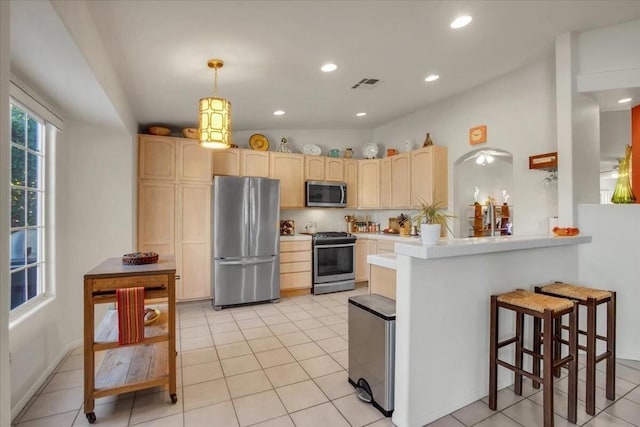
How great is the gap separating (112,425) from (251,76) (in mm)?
3038

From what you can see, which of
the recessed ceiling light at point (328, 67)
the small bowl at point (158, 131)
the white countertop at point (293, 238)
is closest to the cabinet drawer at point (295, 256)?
the white countertop at point (293, 238)

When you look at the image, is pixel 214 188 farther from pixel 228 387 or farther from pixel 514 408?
pixel 514 408

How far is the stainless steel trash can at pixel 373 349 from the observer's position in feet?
6.74

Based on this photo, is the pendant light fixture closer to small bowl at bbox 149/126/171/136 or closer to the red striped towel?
the red striped towel

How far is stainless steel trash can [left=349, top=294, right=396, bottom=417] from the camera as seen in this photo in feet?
6.74

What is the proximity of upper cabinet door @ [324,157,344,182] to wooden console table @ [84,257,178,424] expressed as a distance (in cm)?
345

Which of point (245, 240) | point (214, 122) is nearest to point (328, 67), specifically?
point (214, 122)

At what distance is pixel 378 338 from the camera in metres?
2.12

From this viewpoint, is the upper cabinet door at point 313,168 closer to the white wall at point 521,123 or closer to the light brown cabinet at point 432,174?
the light brown cabinet at point 432,174

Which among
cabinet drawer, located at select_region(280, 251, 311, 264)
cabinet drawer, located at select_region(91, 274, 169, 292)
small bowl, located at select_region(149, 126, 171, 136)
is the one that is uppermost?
small bowl, located at select_region(149, 126, 171, 136)

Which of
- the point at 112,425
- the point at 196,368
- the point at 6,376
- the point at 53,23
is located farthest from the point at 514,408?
the point at 53,23

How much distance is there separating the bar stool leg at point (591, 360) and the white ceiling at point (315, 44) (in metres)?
2.26

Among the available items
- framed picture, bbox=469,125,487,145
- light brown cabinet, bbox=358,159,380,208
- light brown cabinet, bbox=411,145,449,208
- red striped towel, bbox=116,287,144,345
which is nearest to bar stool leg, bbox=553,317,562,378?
light brown cabinet, bbox=411,145,449,208

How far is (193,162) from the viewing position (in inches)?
177
